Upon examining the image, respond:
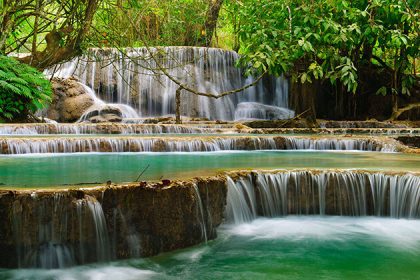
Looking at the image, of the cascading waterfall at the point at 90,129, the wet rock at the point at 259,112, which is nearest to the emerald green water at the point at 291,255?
the cascading waterfall at the point at 90,129

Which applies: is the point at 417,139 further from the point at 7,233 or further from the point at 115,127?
the point at 7,233

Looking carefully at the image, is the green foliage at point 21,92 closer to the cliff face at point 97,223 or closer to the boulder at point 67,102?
the boulder at point 67,102

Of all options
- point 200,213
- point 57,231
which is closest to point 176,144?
point 200,213

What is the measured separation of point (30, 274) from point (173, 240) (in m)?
1.11

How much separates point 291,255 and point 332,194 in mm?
1319

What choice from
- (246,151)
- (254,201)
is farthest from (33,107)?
(254,201)

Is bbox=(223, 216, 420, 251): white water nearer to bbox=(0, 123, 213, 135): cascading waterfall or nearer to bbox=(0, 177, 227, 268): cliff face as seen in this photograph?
bbox=(0, 177, 227, 268): cliff face

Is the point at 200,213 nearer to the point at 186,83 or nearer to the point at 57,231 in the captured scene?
the point at 57,231

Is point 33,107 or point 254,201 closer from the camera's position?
point 254,201

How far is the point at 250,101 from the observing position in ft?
58.8

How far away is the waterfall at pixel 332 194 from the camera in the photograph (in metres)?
5.19

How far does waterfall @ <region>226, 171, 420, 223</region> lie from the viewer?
5.19 metres

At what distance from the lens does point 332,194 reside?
534cm

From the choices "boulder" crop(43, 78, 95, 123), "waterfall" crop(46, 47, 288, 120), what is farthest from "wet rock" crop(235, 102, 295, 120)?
"boulder" crop(43, 78, 95, 123)
